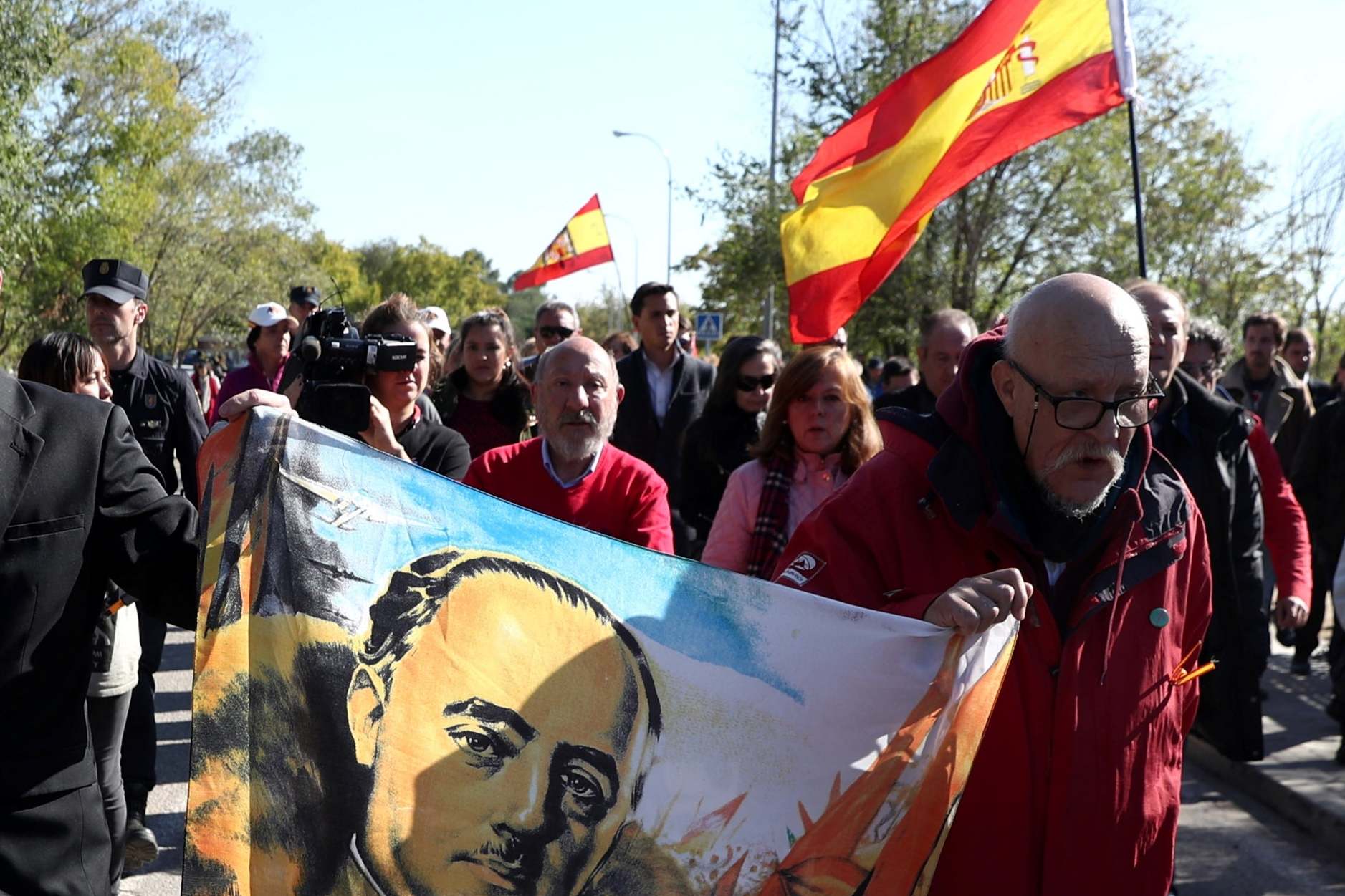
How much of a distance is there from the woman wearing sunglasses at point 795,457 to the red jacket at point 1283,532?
167cm

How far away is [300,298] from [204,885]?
8.69 m

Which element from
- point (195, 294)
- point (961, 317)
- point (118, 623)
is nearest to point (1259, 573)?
point (961, 317)

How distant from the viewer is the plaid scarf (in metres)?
4.71

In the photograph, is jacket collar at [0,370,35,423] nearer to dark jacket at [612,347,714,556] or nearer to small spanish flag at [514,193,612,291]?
dark jacket at [612,347,714,556]

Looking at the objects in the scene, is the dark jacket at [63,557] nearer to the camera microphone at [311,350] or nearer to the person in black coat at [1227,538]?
the camera microphone at [311,350]

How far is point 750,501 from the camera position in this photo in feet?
15.8

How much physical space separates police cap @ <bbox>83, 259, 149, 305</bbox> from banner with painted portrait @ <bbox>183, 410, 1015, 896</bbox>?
12.6ft

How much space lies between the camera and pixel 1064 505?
8.60 feet

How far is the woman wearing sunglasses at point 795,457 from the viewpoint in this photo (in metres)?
4.77

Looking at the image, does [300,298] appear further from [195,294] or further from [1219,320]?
[195,294]

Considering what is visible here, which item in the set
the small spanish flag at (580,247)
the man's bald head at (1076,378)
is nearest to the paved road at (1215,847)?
the man's bald head at (1076,378)

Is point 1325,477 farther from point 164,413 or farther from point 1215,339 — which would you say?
point 164,413

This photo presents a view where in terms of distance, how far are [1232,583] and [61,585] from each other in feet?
14.5

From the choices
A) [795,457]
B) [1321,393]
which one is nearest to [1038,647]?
[795,457]
